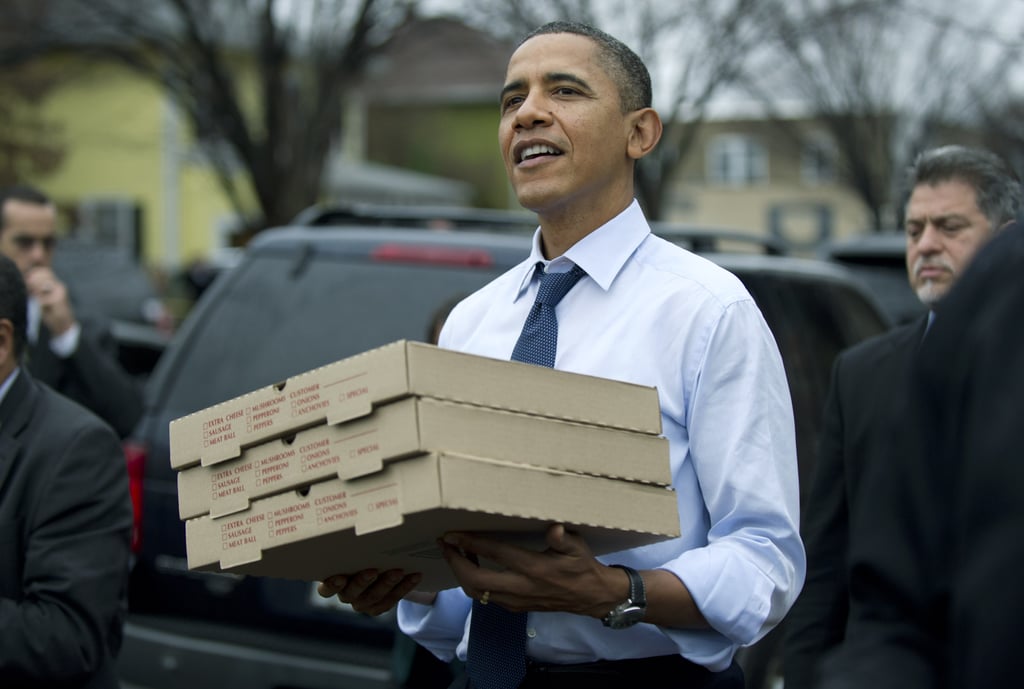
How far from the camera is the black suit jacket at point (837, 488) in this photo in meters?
3.13

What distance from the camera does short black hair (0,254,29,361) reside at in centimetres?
342

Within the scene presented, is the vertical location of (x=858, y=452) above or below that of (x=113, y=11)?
below

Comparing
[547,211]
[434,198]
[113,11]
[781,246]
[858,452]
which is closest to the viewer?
[547,211]

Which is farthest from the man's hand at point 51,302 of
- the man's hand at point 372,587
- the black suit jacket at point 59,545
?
the man's hand at point 372,587

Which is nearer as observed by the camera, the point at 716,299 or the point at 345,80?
the point at 716,299

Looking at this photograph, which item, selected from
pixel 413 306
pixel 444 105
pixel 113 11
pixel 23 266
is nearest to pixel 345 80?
pixel 113 11

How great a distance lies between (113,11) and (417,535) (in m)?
13.2

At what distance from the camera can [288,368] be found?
4.83 metres

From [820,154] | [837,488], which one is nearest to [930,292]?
[837,488]

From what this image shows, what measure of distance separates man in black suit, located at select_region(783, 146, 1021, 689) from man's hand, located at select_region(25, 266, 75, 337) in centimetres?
324

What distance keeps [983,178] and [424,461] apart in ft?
6.67

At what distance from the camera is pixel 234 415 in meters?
2.46

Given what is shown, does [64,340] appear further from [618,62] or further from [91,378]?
[618,62]

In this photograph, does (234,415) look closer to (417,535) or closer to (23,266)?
(417,535)
